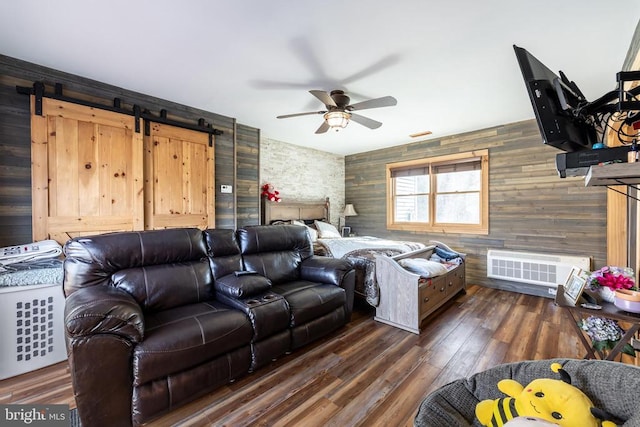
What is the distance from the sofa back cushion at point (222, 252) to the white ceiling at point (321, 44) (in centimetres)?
163

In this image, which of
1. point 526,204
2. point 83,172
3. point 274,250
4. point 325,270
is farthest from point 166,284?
point 526,204

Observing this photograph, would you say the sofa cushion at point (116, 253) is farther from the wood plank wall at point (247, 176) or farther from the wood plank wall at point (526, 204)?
the wood plank wall at point (526, 204)

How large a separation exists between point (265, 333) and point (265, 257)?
0.94 metres

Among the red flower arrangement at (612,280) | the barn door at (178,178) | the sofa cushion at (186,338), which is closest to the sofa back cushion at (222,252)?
the sofa cushion at (186,338)

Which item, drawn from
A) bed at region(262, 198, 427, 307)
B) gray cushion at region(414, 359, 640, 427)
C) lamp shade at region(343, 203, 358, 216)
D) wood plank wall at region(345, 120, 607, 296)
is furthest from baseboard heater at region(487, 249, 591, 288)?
gray cushion at region(414, 359, 640, 427)

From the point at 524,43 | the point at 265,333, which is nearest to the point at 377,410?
the point at 265,333

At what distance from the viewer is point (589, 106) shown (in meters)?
1.27

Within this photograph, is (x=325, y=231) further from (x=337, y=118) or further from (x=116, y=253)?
(x=116, y=253)

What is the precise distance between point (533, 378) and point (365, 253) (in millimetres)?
2451

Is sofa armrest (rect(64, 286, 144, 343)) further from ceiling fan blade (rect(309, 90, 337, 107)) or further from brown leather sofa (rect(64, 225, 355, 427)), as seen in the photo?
ceiling fan blade (rect(309, 90, 337, 107))

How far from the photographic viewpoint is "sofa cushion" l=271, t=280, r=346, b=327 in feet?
7.61

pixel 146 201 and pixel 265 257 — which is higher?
pixel 146 201

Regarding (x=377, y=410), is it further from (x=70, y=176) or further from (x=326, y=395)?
(x=70, y=176)

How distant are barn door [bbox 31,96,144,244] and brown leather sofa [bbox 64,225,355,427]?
38.4 inches
